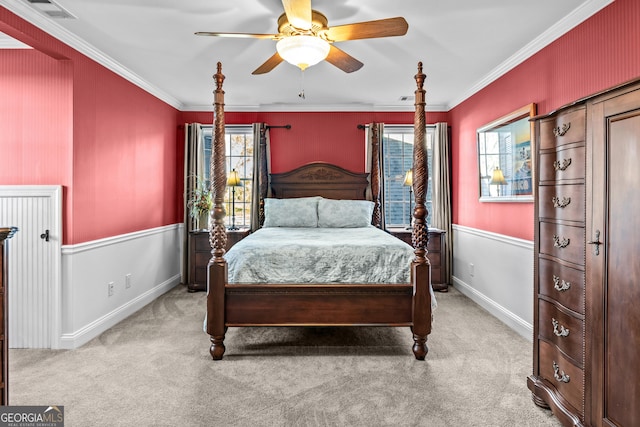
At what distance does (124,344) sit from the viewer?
3055mm

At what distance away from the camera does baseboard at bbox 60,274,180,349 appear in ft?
9.77

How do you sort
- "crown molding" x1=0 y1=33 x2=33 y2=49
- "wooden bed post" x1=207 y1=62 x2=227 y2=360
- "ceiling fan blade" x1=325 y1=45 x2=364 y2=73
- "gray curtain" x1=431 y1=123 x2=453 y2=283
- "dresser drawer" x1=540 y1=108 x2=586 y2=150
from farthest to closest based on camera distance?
"gray curtain" x1=431 y1=123 x2=453 y2=283
"crown molding" x1=0 y1=33 x2=33 y2=49
"wooden bed post" x1=207 y1=62 x2=227 y2=360
"ceiling fan blade" x1=325 y1=45 x2=364 y2=73
"dresser drawer" x1=540 y1=108 x2=586 y2=150

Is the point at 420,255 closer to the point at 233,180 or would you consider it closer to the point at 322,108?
the point at 233,180

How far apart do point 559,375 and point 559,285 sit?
1.65 ft

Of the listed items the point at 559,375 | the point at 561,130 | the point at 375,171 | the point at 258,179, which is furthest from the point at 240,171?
the point at 559,375

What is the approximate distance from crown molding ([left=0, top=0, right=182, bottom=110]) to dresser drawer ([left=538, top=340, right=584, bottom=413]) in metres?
4.14

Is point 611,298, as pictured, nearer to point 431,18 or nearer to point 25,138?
point 431,18

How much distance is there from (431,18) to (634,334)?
2396 millimetres

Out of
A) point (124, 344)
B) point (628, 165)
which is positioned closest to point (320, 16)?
point (628, 165)

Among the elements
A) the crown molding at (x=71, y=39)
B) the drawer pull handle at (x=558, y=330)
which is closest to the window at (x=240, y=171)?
the crown molding at (x=71, y=39)

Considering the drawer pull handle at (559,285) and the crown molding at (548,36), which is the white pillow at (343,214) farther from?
the drawer pull handle at (559,285)

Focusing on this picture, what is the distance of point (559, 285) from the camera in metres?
1.90

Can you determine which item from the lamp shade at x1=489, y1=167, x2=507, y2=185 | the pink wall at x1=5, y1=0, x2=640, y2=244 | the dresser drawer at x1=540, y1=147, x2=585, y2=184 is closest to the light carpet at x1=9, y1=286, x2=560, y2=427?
the pink wall at x1=5, y1=0, x2=640, y2=244

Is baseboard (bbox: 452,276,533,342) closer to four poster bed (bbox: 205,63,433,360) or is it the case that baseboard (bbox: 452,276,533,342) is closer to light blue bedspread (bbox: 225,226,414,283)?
four poster bed (bbox: 205,63,433,360)
